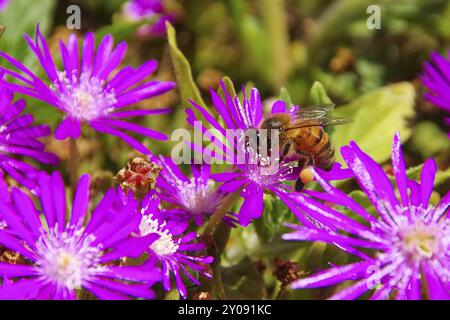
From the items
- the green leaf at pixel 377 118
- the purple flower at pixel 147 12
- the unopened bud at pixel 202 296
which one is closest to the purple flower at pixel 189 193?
the unopened bud at pixel 202 296

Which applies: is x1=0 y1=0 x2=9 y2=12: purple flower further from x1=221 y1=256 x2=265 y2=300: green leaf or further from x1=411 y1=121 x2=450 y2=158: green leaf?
x1=411 y1=121 x2=450 y2=158: green leaf

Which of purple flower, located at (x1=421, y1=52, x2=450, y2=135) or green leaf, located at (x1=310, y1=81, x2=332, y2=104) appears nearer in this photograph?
green leaf, located at (x1=310, y1=81, x2=332, y2=104)

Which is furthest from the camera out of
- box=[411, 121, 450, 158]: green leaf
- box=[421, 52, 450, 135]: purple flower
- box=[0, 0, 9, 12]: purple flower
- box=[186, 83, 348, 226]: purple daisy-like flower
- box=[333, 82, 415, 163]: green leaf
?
box=[411, 121, 450, 158]: green leaf

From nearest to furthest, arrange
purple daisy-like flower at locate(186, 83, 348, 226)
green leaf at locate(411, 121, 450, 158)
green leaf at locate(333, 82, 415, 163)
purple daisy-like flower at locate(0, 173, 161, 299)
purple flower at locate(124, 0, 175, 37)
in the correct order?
purple daisy-like flower at locate(0, 173, 161, 299) → purple daisy-like flower at locate(186, 83, 348, 226) → green leaf at locate(333, 82, 415, 163) → green leaf at locate(411, 121, 450, 158) → purple flower at locate(124, 0, 175, 37)

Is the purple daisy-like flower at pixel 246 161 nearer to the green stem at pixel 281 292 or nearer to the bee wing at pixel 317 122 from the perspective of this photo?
the bee wing at pixel 317 122

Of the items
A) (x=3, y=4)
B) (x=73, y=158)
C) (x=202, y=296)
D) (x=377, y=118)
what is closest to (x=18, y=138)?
(x=73, y=158)

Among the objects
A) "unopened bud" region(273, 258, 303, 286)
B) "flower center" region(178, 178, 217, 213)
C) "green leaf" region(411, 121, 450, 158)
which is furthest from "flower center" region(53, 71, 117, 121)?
"green leaf" region(411, 121, 450, 158)
